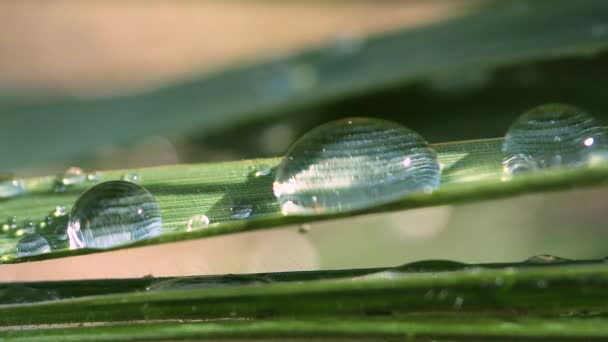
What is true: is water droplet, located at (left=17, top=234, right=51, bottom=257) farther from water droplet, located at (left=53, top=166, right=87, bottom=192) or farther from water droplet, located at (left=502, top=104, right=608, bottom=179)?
water droplet, located at (left=502, top=104, right=608, bottom=179)

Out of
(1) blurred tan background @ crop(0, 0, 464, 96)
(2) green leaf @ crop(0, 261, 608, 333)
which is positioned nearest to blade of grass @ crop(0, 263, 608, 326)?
(2) green leaf @ crop(0, 261, 608, 333)

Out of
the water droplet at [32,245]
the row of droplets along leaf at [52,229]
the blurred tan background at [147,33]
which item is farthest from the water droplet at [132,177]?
the blurred tan background at [147,33]

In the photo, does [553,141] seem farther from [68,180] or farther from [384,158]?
→ [68,180]

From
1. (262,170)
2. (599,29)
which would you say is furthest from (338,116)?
(262,170)

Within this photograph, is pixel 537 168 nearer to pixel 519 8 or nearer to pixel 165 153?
pixel 519 8

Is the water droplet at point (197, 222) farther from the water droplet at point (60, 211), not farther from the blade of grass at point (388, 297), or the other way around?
the water droplet at point (60, 211)

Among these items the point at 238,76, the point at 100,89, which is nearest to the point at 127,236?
the point at 238,76
